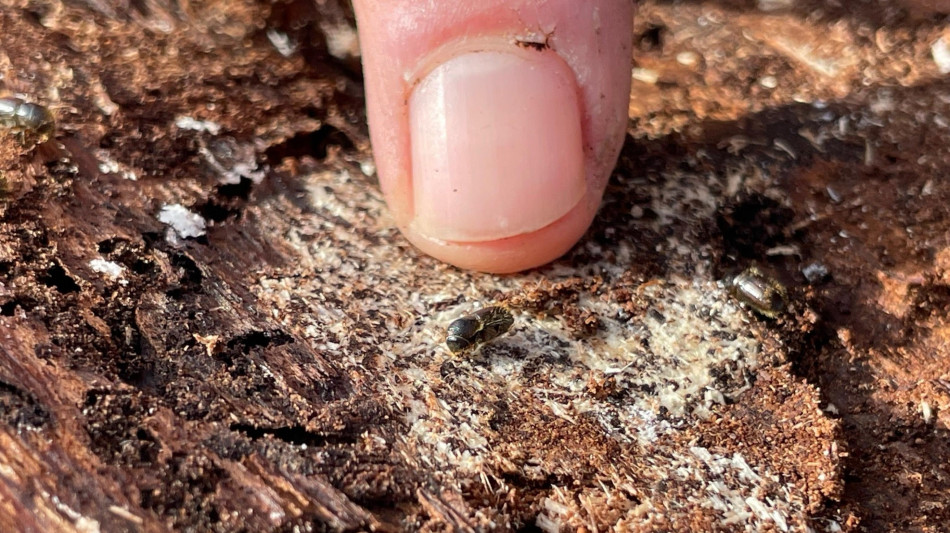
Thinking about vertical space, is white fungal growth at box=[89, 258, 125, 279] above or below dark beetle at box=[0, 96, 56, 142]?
below

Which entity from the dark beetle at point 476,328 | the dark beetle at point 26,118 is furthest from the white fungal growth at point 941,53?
the dark beetle at point 26,118

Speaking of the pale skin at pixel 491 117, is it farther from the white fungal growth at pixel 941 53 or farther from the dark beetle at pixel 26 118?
the white fungal growth at pixel 941 53

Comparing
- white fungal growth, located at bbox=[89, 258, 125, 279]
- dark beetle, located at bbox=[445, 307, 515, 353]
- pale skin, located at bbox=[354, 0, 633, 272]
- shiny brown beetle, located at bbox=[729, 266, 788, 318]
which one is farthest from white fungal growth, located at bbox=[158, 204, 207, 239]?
shiny brown beetle, located at bbox=[729, 266, 788, 318]

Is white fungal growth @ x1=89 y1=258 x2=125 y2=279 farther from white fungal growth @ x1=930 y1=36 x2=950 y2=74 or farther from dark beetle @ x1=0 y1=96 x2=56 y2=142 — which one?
white fungal growth @ x1=930 y1=36 x2=950 y2=74

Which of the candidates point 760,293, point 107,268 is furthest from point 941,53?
point 107,268

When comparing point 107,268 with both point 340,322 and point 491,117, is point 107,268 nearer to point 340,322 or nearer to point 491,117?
point 340,322

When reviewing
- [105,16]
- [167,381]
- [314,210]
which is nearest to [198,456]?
[167,381]
